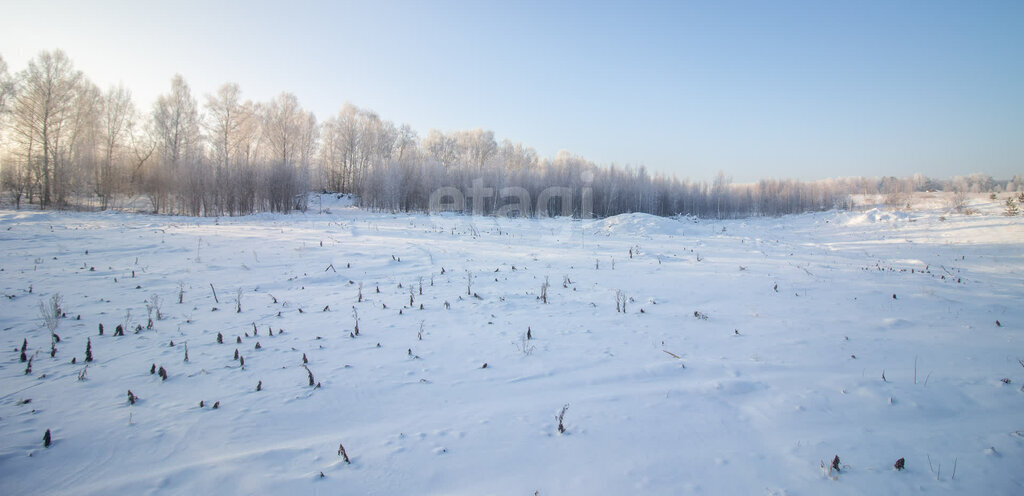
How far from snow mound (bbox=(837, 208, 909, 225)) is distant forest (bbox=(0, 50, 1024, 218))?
15.5 m

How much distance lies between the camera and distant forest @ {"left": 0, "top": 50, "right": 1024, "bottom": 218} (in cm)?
2564

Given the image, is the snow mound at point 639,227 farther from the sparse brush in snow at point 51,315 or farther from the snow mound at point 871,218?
the sparse brush in snow at point 51,315

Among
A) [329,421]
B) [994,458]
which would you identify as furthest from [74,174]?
[994,458]

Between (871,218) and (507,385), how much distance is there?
33.1 m

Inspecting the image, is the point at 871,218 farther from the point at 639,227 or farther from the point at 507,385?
the point at 507,385

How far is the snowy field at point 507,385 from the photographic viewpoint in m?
2.57

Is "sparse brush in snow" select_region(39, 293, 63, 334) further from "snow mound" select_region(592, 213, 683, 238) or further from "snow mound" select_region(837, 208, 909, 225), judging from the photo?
"snow mound" select_region(837, 208, 909, 225)

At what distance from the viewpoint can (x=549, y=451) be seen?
279 centimetres

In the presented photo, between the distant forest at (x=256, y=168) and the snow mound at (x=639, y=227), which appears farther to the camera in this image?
the distant forest at (x=256, y=168)

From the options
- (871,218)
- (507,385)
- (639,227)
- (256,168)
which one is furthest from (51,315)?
(871,218)

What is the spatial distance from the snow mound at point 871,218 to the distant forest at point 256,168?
15.5 metres

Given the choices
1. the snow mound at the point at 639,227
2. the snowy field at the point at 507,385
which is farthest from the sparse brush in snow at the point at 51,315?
the snow mound at the point at 639,227

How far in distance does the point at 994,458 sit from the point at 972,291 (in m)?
7.48

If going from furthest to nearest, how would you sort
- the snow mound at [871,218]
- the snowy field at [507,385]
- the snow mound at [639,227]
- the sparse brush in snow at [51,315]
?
the snow mound at [871,218] < the snow mound at [639,227] < the sparse brush in snow at [51,315] < the snowy field at [507,385]
